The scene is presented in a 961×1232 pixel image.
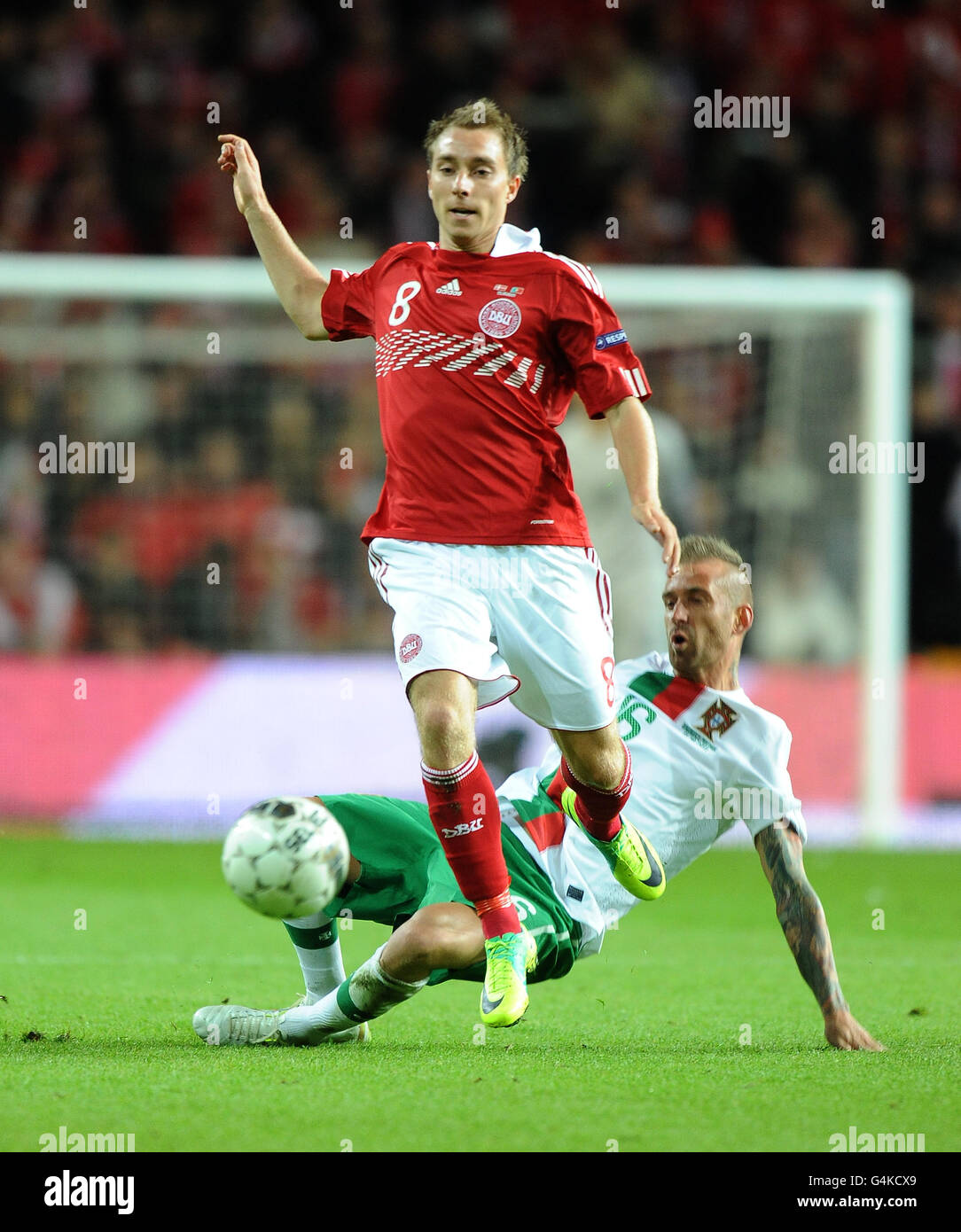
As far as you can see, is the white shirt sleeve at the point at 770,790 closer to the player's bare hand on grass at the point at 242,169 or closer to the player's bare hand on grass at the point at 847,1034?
the player's bare hand on grass at the point at 847,1034

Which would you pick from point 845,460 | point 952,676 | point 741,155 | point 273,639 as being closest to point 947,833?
point 952,676

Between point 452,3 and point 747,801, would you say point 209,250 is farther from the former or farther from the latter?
point 747,801

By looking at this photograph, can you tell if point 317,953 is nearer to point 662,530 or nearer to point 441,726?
point 441,726

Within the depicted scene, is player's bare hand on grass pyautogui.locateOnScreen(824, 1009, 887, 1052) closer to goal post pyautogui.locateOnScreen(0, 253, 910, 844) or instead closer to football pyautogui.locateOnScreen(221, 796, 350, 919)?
football pyautogui.locateOnScreen(221, 796, 350, 919)

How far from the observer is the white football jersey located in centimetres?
476

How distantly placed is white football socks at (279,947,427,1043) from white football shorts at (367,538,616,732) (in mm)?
761

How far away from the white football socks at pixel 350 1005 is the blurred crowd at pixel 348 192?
6.73 m

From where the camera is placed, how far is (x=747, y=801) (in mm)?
4668

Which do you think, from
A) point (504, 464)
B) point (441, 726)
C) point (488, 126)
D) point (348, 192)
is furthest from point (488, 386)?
point (348, 192)

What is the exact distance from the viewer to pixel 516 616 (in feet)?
15.2

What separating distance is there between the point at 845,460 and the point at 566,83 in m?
5.73

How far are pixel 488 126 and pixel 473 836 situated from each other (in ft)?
6.34
